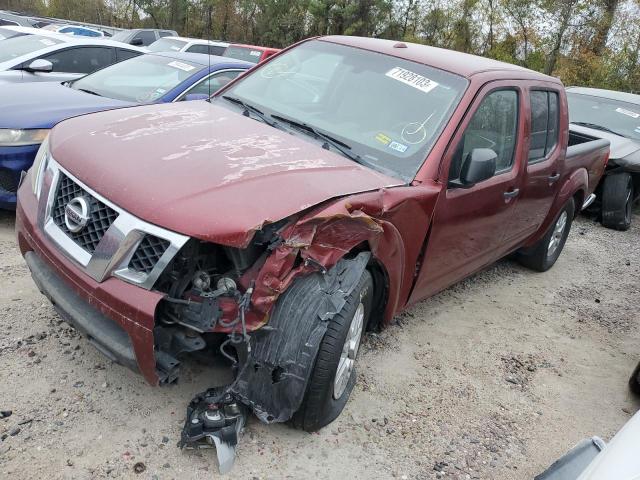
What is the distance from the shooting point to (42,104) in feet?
15.0

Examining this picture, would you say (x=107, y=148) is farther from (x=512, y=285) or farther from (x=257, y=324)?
(x=512, y=285)

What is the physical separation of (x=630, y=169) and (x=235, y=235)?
680cm

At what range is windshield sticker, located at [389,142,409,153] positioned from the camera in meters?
3.20

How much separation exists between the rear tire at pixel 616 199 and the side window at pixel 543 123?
3492mm

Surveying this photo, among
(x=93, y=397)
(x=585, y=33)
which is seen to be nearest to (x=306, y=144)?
(x=93, y=397)

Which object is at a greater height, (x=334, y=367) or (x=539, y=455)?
(x=334, y=367)

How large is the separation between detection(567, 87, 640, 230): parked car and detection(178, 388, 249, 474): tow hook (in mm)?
5851

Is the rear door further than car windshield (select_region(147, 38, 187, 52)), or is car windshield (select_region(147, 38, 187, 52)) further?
car windshield (select_region(147, 38, 187, 52))

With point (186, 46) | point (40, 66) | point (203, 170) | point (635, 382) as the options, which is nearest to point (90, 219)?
point (203, 170)

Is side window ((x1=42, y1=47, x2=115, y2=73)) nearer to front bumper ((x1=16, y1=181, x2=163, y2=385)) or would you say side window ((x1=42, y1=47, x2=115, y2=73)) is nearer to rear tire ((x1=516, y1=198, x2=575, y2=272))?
front bumper ((x1=16, y1=181, x2=163, y2=385))

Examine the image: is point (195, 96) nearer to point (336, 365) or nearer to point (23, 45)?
point (23, 45)

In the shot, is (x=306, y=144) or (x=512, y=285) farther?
(x=512, y=285)

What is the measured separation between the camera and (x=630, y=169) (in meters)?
7.41

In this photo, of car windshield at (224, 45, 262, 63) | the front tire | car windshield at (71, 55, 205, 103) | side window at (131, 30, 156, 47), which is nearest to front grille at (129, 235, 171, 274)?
the front tire
